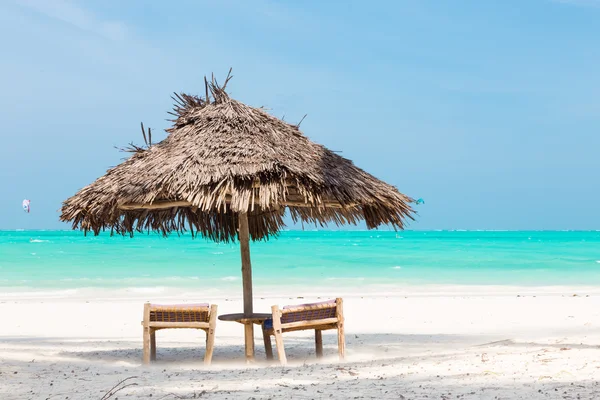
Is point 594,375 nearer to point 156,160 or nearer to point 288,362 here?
point 288,362

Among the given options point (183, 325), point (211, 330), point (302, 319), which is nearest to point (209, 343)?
point (211, 330)

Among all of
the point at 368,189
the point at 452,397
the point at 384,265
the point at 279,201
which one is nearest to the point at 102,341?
the point at 279,201

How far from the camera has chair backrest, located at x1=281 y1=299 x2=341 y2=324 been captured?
18.6 ft

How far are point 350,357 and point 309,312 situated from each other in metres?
0.97

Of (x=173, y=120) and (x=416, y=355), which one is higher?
(x=173, y=120)

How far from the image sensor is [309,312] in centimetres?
575

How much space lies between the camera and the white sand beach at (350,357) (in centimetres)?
434

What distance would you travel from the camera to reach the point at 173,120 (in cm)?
650

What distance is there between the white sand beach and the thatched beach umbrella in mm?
1206

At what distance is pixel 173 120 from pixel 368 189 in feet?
6.45

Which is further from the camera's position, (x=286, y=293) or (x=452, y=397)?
(x=286, y=293)

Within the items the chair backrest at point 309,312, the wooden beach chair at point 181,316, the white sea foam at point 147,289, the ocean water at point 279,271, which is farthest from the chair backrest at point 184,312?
the ocean water at point 279,271

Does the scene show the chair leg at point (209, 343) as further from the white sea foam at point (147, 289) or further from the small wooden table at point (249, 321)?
the white sea foam at point (147, 289)

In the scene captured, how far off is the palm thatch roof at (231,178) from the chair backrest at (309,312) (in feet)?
2.64
